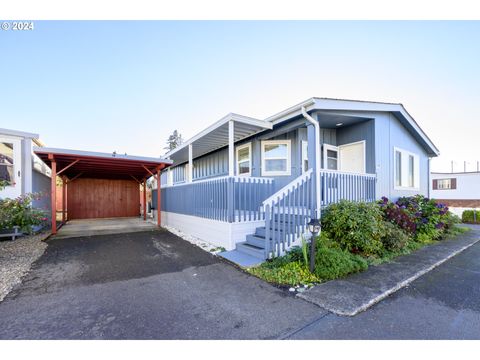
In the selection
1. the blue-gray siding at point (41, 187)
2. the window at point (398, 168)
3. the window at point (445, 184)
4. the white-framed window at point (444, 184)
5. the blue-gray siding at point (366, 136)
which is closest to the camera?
the blue-gray siding at point (366, 136)

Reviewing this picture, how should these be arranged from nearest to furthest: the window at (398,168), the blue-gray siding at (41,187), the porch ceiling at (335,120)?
the porch ceiling at (335,120) → the window at (398,168) → the blue-gray siding at (41,187)

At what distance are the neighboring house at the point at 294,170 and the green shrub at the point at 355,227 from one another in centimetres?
44

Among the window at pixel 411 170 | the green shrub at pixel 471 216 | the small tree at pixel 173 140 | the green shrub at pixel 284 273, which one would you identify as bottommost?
the green shrub at pixel 471 216

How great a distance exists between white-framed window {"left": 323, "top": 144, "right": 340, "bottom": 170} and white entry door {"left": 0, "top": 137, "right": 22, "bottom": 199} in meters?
10.7

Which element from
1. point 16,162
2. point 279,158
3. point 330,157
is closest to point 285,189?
point 279,158

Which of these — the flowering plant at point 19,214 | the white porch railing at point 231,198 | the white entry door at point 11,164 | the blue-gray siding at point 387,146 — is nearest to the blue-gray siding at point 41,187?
the white entry door at point 11,164

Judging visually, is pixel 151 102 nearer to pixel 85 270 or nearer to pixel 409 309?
pixel 85 270

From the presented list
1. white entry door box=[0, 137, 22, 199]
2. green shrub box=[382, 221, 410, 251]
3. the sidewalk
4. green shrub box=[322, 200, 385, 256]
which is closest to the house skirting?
green shrub box=[322, 200, 385, 256]

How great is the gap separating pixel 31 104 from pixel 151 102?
5430mm

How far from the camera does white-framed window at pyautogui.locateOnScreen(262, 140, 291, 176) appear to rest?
7.09m

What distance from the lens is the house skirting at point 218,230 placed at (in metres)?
5.38

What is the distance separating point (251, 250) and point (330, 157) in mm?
4552

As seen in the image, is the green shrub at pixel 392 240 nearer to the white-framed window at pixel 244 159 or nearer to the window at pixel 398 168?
the window at pixel 398 168
